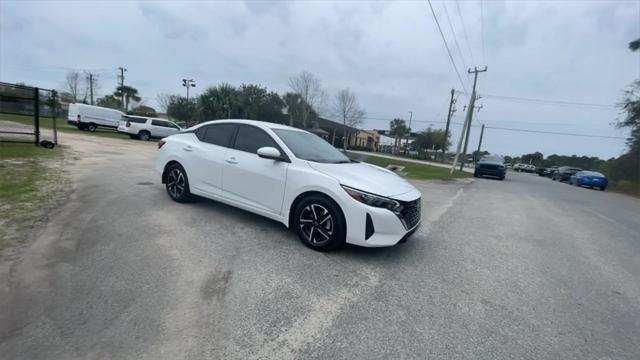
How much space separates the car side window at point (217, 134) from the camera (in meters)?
5.18

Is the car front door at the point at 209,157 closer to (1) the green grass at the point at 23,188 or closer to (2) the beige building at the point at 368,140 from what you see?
(1) the green grass at the point at 23,188

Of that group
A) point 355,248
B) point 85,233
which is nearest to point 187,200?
point 85,233

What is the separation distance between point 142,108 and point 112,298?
→ 70835 millimetres

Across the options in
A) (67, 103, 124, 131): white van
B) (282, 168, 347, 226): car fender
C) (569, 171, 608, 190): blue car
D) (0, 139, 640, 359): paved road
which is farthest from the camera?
(67, 103, 124, 131): white van

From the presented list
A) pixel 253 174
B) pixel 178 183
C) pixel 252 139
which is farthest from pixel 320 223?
pixel 178 183

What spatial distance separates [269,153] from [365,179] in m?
1.31

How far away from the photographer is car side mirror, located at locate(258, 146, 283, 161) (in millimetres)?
4281

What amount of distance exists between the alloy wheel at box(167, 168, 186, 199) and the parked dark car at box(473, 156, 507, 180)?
819 inches

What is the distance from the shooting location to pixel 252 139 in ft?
16.0

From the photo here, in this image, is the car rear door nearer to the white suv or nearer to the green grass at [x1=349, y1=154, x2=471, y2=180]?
the white suv

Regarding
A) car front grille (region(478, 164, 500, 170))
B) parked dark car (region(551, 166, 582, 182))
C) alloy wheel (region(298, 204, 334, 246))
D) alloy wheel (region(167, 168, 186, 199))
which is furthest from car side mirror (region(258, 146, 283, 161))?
parked dark car (region(551, 166, 582, 182))

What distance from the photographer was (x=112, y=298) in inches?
110

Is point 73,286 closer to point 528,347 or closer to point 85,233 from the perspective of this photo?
point 85,233

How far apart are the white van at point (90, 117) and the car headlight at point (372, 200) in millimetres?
28046
